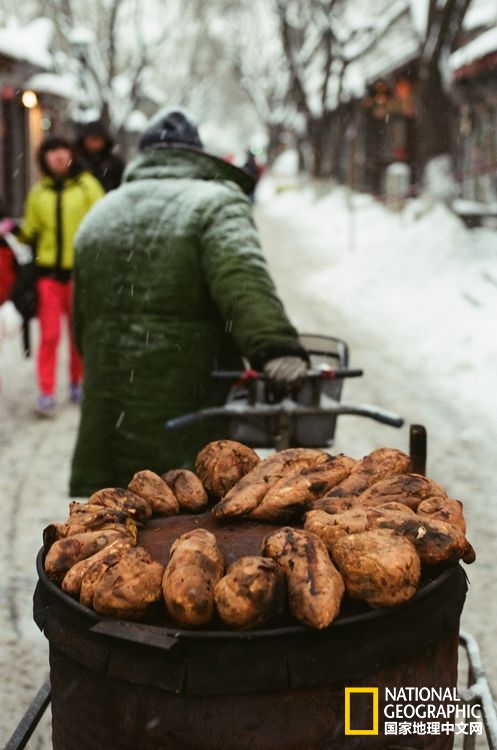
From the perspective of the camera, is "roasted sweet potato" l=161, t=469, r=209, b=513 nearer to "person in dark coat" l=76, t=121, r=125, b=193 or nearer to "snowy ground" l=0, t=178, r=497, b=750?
"snowy ground" l=0, t=178, r=497, b=750

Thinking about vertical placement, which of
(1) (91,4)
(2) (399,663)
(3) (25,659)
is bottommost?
(3) (25,659)

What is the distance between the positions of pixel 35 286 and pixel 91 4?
3246 centimetres

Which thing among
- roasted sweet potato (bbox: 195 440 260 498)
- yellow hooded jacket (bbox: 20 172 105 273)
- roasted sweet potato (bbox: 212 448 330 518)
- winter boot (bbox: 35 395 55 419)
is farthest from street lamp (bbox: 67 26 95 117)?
roasted sweet potato (bbox: 212 448 330 518)

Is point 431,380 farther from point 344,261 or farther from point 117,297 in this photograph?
point 344,261

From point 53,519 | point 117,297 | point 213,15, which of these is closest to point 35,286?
point 53,519

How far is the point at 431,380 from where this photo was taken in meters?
9.09

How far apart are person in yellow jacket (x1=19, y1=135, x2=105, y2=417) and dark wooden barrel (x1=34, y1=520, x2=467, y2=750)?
5.85 metres

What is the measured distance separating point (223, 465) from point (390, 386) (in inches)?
253

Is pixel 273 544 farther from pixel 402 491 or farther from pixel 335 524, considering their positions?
pixel 402 491

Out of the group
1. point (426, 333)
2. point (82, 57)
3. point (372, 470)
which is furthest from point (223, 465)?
point (82, 57)

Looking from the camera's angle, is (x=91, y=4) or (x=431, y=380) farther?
(x=91, y=4)

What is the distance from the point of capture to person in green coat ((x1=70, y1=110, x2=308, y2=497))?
3.37m

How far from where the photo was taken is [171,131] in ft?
12.3

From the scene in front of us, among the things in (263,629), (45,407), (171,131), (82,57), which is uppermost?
(82,57)
